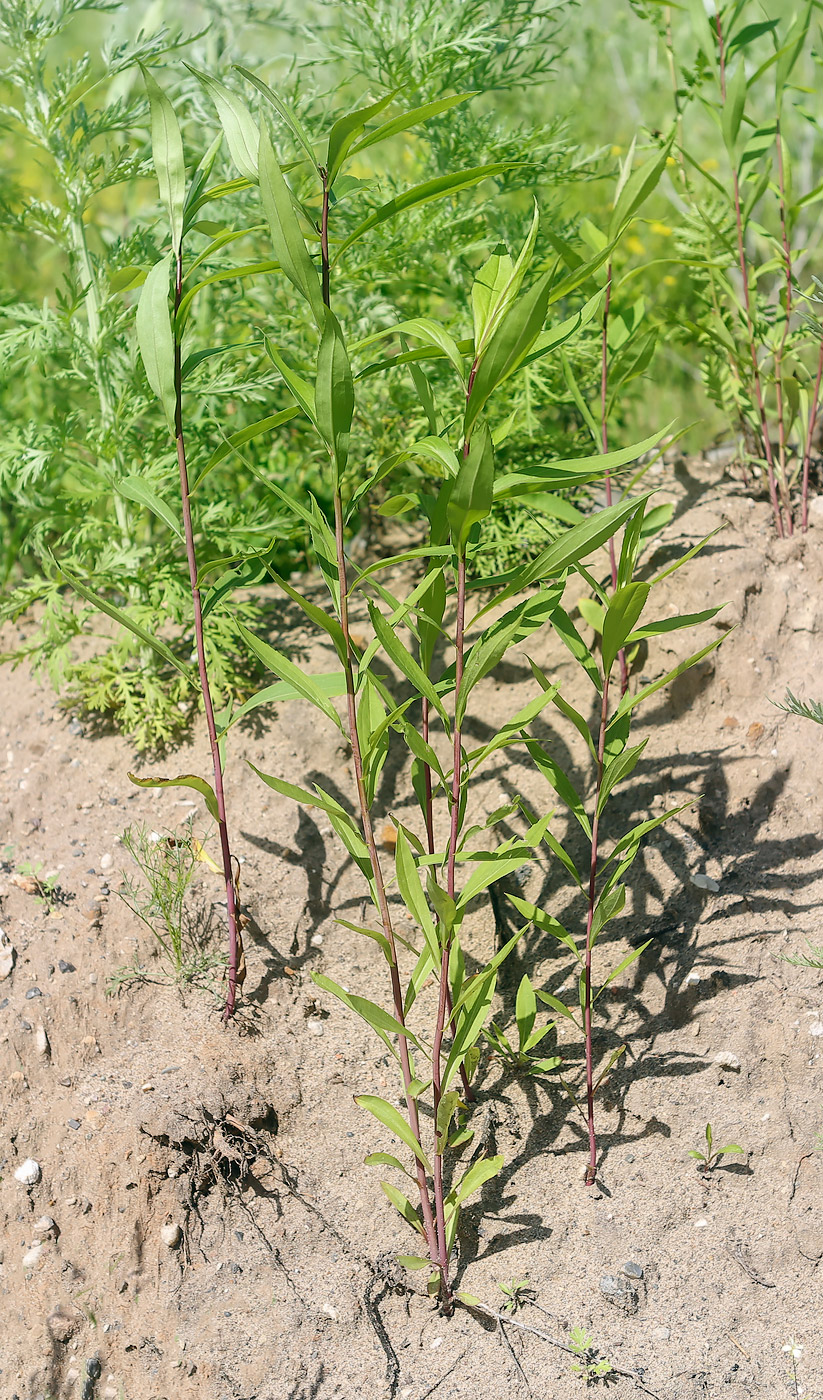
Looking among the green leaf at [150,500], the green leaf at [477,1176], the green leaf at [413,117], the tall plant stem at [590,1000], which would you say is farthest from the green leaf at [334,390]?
the green leaf at [477,1176]

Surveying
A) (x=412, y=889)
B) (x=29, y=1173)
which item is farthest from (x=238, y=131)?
(x=29, y=1173)

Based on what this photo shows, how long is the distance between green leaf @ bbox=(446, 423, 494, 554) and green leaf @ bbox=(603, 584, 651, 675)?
1.04 ft

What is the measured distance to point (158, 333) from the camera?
1.66 metres

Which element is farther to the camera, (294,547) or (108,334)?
(294,547)

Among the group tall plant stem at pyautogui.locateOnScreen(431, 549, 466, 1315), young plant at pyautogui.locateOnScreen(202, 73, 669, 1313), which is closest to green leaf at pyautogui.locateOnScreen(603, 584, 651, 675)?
young plant at pyautogui.locateOnScreen(202, 73, 669, 1313)

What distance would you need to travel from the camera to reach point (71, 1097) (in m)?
2.07

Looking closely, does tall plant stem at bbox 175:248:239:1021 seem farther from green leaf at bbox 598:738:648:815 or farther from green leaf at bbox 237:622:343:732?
green leaf at bbox 598:738:648:815

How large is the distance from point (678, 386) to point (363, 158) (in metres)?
1.81

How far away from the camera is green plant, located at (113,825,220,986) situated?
2205 millimetres

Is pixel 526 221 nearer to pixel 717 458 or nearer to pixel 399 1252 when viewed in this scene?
pixel 717 458

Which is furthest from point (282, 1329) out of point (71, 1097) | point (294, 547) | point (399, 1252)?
point (294, 547)

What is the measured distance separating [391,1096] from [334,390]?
55.2 inches

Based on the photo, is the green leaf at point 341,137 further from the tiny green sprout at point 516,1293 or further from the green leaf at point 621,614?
the tiny green sprout at point 516,1293

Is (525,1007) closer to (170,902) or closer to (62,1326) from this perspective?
(170,902)
